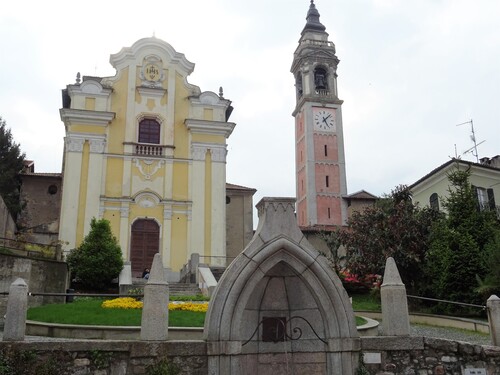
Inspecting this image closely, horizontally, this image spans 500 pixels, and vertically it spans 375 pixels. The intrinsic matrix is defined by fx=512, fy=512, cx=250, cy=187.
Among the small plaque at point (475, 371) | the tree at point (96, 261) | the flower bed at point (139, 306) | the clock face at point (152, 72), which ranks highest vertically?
the clock face at point (152, 72)

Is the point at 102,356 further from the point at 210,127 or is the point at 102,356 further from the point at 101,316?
the point at 210,127

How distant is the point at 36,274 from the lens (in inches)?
800

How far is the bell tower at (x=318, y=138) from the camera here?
59.8 m

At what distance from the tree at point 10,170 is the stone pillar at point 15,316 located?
98.9 feet

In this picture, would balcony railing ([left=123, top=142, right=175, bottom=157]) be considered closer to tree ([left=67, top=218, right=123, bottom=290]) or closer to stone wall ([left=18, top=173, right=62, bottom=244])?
tree ([left=67, top=218, right=123, bottom=290])

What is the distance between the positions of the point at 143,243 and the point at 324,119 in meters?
36.8

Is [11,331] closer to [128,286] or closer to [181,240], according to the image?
[128,286]

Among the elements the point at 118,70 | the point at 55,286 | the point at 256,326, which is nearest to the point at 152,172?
the point at 118,70

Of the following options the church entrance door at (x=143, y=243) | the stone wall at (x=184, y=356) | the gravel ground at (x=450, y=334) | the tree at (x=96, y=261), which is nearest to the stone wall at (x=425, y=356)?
the stone wall at (x=184, y=356)

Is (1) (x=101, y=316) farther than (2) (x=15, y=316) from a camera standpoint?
Yes

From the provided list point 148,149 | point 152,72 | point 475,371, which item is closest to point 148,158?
point 148,149

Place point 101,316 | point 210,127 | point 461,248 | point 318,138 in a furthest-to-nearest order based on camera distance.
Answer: point 318,138 → point 210,127 → point 461,248 → point 101,316

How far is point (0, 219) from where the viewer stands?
23.9 m

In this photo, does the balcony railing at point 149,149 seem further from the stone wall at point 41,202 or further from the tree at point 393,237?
the tree at point 393,237
